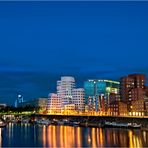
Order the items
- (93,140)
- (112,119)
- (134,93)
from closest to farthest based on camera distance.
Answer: (93,140)
(112,119)
(134,93)

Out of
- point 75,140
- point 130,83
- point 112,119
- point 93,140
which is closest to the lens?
point 93,140

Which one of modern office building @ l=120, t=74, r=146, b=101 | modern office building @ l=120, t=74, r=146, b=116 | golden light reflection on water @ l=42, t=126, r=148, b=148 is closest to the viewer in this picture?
golden light reflection on water @ l=42, t=126, r=148, b=148

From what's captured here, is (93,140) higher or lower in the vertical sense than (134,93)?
lower

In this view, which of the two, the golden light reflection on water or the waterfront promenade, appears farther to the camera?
the waterfront promenade

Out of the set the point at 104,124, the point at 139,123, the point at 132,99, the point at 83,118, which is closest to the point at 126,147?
the point at 139,123

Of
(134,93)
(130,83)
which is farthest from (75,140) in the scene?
(130,83)

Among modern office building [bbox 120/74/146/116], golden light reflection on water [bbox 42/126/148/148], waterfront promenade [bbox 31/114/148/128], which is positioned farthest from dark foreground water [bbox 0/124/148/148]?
modern office building [bbox 120/74/146/116]

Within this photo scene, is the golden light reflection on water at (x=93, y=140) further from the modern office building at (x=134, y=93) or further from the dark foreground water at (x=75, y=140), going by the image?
the modern office building at (x=134, y=93)

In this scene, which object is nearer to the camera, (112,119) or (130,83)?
(112,119)

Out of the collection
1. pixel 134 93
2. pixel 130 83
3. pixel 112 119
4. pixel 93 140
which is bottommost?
pixel 93 140

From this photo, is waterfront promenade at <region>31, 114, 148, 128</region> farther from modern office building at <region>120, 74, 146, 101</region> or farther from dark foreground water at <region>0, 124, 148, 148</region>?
Answer: dark foreground water at <region>0, 124, 148, 148</region>

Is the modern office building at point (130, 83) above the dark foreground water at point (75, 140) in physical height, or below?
above

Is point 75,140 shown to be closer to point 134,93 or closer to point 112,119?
point 112,119

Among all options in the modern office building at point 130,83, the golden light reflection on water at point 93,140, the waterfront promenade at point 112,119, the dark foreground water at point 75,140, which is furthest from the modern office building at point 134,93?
the golden light reflection on water at point 93,140
